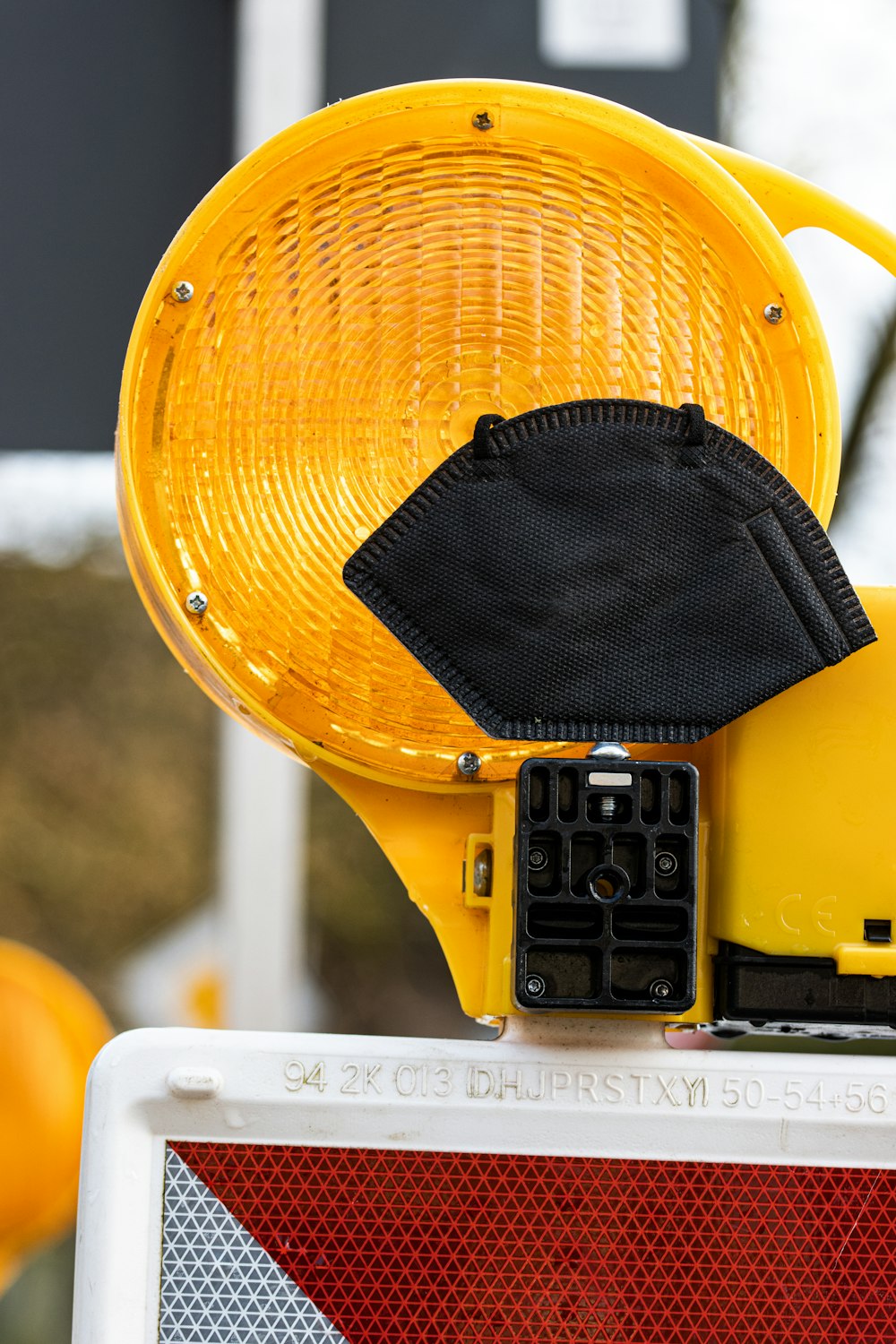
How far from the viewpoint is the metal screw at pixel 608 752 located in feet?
2.80

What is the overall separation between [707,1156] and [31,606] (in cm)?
605

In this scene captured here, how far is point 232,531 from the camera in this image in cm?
92

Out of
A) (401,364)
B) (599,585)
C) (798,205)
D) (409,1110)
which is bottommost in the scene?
(409,1110)

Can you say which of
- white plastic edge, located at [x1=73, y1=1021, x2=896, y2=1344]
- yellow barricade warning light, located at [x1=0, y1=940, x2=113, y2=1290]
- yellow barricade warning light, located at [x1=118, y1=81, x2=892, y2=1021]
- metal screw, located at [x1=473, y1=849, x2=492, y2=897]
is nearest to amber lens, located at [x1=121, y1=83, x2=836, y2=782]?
yellow barricade warning light, located at [x1=118, y1=81, x2=892, y2=1021]

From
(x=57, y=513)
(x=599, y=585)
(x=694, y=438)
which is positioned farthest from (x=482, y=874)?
(x=57, y=513)

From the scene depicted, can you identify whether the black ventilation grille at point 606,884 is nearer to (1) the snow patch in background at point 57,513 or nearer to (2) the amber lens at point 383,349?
(2) the amber lens at point 383,349

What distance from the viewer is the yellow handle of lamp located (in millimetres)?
999

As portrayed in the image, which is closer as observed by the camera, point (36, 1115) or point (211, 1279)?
point (211, 1279)

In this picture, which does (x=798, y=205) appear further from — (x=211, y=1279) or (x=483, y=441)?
(x=211, y=1279)

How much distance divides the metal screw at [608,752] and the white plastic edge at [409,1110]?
0.19 meters

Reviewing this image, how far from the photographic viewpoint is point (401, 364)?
917 millimetres

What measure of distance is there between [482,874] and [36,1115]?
7.36 feet

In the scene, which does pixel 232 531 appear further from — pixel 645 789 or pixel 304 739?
pixel 645 789

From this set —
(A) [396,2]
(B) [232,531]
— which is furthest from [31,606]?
(B) [232,531]
